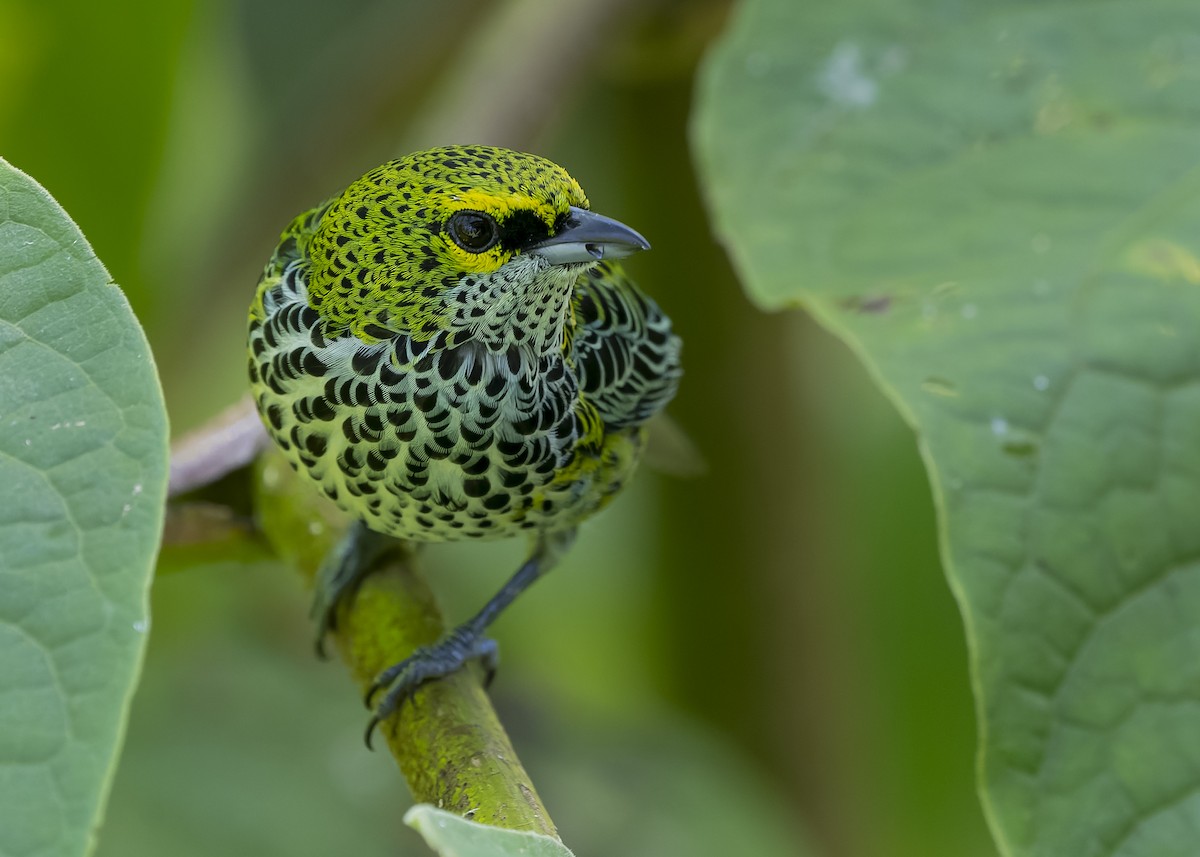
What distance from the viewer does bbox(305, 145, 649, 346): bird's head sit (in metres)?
1.97

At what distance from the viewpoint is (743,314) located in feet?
13.5

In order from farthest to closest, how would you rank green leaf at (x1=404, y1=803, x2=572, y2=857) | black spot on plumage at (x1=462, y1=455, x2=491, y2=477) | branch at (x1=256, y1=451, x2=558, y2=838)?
black spot on plumage at (x1=462, y1=455, x2=491, y2=477), branch at (x1=256, y1=451, x2=558, y2=838), green leaf at (x1=404, y1=803, x2=572, y2=857)

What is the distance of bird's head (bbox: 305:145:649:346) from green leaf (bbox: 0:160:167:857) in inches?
20.8

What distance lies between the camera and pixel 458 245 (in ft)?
6.68

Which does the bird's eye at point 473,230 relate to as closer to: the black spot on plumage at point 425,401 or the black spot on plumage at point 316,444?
the black spot on plumage at point 425,401

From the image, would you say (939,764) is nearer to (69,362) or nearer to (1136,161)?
(1136,161)

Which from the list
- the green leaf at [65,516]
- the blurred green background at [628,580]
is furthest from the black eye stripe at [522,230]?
the blurred green background at [628,580]

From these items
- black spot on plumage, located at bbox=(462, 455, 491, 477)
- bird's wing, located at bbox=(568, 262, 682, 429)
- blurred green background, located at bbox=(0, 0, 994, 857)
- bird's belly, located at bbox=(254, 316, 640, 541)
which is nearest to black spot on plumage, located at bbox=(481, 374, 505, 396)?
bird's belly, located at bbox=(254, 316, 640, 541)

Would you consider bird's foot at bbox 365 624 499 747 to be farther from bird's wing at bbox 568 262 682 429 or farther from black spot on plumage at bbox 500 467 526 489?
bird's wing at bbox 568 262 682 429

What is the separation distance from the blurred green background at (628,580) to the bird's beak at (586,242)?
1.39 meters

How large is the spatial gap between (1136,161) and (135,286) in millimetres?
2616

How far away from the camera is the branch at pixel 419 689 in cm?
178

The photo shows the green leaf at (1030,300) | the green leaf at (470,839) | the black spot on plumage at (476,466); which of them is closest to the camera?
the green leaf at (470,839)

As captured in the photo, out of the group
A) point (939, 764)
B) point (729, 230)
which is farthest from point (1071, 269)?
point (939, 764)
